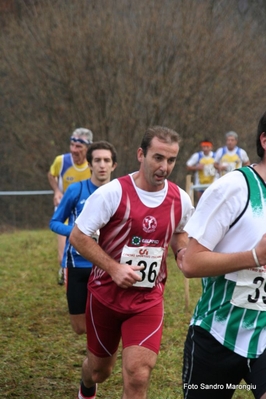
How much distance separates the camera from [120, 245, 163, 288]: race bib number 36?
167 inches

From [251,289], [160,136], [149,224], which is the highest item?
[160,136]

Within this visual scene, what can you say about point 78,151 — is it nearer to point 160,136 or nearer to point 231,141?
point 160,136

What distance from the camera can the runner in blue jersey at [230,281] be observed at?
115 inches

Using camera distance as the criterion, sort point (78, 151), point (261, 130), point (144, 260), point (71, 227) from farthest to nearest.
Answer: point (78, 151)
point (71, 227)
point (144, 260)
point (261, 130)

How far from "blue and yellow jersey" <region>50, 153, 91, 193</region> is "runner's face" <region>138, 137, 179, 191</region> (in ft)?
14.9

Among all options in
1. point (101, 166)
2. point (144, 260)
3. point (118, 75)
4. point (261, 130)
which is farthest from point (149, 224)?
point (118, 75)

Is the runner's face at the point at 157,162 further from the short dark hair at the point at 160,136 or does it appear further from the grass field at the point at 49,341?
the grass field at the point at 49,341

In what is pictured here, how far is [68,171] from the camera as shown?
9.08m

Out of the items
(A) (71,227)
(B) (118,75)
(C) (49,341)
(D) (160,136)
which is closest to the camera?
(D) (160,136)

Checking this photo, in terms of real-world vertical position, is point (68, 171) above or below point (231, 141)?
above

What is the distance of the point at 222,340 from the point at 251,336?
13 cm

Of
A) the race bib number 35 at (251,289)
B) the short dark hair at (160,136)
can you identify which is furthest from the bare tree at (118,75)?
the race bib number 35 at (251,289)

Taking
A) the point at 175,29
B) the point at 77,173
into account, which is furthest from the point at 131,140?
the point at 77,173

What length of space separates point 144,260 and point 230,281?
4.20 ft
